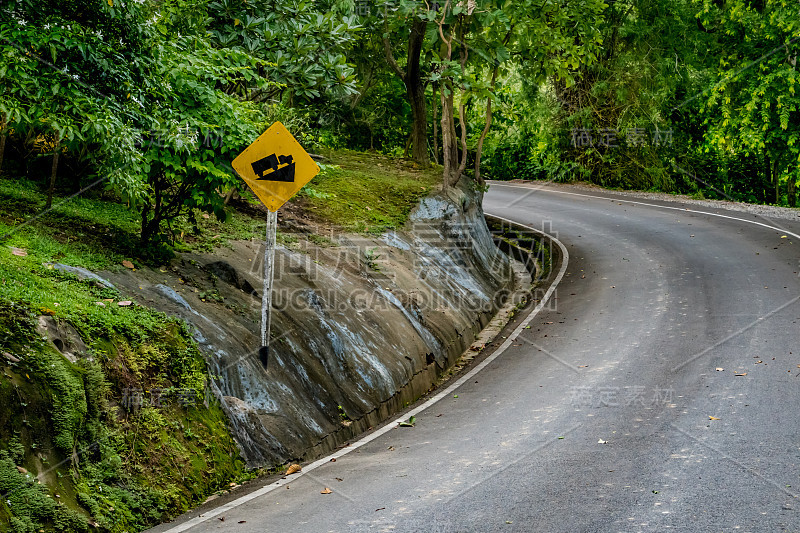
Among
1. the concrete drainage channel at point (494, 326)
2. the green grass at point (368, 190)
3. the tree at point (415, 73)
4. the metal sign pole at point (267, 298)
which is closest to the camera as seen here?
the metal sign pole at point (267, 298)

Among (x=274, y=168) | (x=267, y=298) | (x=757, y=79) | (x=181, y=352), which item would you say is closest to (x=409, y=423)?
(x=267, y=298)

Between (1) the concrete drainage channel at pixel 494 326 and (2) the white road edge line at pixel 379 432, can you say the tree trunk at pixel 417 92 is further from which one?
(2) the white road edge line at pixel 379 432

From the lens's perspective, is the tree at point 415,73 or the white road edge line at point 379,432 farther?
the tree at point 415,73

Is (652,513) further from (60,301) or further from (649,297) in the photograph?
(649,297)

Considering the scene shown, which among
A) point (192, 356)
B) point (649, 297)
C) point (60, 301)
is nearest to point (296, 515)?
point (192, 356)

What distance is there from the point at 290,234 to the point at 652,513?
8652 mm

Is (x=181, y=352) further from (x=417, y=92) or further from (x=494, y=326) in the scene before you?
(x=417, y=92)

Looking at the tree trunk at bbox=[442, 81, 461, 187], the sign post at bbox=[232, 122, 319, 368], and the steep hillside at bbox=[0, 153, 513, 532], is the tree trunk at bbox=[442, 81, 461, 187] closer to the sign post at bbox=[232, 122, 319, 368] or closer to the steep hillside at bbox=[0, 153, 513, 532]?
the steep hillside at bbox=[0, 153, 513, 532]

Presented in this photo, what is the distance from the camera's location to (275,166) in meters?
8.83

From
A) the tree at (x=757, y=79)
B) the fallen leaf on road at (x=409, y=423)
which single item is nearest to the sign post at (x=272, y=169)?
the fallen leaf on road at (x=409, y=423)

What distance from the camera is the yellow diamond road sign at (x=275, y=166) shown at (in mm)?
8766

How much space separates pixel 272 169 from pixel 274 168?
0.09 feet

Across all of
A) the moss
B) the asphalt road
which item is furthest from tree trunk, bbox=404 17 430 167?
the moss

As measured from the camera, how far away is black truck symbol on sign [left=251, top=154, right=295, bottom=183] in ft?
28.9
